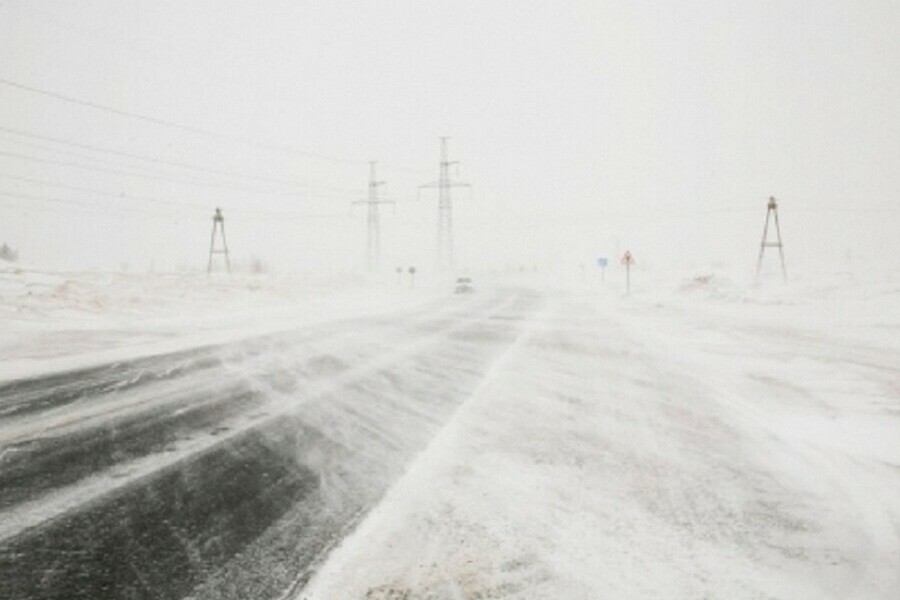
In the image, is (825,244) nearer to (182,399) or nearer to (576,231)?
(576,231)

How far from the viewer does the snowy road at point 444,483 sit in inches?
114

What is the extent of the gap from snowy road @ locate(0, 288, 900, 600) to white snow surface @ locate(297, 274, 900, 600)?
0.02 metres

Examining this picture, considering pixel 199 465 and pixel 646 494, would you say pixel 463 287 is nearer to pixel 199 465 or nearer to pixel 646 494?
pixel 199 465

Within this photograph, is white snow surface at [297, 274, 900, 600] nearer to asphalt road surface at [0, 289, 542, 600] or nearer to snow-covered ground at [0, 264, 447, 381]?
asphalt road surface at [0, 289, 542, 600]

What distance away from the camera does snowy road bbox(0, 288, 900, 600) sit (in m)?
2.91

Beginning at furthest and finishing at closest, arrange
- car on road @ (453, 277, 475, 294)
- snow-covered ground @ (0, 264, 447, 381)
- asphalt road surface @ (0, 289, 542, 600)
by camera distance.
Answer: car on road @ (453, 277, 475, 294) → snow-covered ground @ (0, 264, 447, 381) → asphalt road surface @ (0, 289, 542, 600)

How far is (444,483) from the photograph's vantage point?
13.7 ft

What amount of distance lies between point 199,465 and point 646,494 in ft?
11.6

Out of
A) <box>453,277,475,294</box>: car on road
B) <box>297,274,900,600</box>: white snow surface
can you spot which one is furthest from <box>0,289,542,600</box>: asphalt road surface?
<box>453,277,475,294</box>: car on road

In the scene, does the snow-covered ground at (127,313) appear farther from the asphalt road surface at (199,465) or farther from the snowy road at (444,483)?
the snowy road at (444,483)

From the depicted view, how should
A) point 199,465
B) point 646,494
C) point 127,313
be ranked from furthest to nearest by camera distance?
1. point 127,313
2. point 199,465
3. point 646,494

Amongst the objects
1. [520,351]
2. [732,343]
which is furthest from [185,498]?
[732,343]

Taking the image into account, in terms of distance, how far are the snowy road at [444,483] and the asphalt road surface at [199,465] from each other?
20mm

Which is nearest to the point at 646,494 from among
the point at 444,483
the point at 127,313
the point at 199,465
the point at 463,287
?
the point at 444,483
